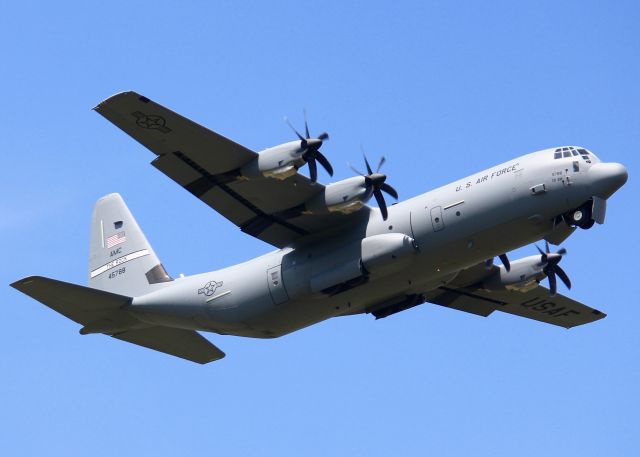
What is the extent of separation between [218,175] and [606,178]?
478 inches

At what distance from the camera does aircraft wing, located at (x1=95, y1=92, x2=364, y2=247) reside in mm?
33250

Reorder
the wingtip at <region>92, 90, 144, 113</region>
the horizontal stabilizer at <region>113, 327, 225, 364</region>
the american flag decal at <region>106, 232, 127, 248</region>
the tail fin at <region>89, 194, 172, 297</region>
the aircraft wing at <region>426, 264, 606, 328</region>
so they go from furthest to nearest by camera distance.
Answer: the american flag decal at <region>106, 232, 127, 248</region>
the aircraft wing at <region>426, 264, 606, 328</region>
the tail fin at <region>89, 194, 172, 297</region>
the horizontal stabilizer at <region>113, 327, 225, 364</region>
the wingtip at <region>92, 90, 144, 113</region>

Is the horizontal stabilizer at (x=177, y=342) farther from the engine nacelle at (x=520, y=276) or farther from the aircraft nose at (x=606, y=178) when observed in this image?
the aircraft nose at (x=606, y=178)

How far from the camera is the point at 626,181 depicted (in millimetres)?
34188

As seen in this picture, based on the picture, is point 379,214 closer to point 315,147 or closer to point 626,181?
point 315,147

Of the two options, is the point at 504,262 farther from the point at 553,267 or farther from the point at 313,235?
the point at 313,235

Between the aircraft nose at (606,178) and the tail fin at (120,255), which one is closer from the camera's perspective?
the aircraft nose at (606,178)

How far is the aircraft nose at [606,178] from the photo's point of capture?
110 ft

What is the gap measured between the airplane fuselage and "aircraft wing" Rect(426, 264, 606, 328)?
400 cm

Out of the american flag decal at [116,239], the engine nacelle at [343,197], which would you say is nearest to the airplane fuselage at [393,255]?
the engine nacelle at [343,197]

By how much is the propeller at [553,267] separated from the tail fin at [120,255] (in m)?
13.6

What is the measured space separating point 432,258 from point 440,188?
2363mm

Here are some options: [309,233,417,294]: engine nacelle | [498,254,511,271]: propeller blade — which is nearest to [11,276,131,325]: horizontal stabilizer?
[309,233,417,294]: engine nacelle

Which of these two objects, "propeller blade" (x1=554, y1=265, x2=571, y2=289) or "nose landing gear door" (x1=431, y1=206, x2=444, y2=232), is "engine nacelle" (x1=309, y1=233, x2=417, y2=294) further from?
"propeller blade" (x1=554, y1=265, x2=571, y2=289)
